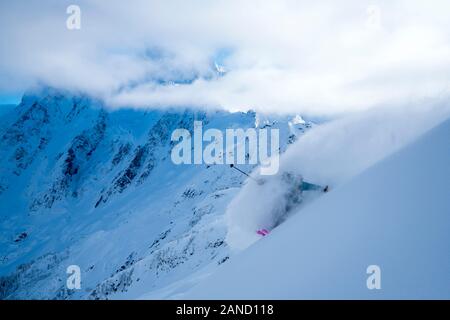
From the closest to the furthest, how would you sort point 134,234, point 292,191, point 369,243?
1. point 369,243
2. point 292,191
3. point 134,234

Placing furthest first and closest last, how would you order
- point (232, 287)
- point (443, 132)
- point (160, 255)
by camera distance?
point (160, 255) → point (443, 132) → point (232, 287)

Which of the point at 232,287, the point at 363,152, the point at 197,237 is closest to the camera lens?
the point at 232,287

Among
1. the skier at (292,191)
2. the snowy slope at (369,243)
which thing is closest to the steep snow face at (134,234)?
the skier at (292,191)

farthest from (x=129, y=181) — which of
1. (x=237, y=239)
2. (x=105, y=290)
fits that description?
(x=237, y=239)

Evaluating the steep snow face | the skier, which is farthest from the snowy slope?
the steep snow face

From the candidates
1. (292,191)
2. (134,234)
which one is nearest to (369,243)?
(292,191)

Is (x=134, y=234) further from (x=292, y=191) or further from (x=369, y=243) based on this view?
(x=369, y=243)

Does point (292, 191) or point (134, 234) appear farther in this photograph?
point (134, 234)

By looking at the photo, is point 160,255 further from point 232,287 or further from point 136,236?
point 136,236

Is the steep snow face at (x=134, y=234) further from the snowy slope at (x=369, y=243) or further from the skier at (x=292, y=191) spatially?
the snowy slope at (x=369, y=243)
